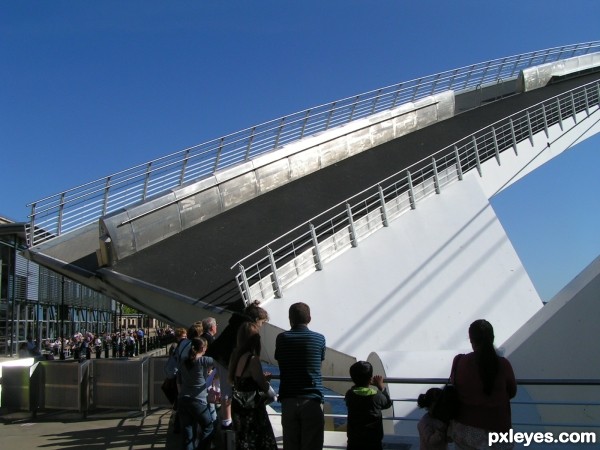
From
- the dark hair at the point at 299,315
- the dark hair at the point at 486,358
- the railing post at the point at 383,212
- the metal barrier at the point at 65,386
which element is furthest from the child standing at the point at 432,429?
the railing post at the point at 383,212

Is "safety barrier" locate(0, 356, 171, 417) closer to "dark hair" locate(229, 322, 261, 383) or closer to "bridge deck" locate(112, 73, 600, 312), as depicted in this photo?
"bridge deck" locate(112, 73, 600, 312)

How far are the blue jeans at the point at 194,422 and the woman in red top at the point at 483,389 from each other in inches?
120

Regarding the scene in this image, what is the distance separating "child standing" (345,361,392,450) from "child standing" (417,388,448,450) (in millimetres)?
388

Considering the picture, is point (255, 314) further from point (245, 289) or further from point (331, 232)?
point (331, 232)

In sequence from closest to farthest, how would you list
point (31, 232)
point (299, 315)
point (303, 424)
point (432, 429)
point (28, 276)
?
point (432, 429) → point (303, 424) → point (299, 315) → point (31, 232) → point (28, 276)

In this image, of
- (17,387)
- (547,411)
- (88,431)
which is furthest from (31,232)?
(547,411)

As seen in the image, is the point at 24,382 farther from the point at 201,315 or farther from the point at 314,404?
the point at 314,404

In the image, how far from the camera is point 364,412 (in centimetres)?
464

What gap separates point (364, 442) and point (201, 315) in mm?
7227

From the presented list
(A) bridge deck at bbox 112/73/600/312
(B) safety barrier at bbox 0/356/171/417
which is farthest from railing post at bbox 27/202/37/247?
(B) safety barrier at bbox 0/356/171/417

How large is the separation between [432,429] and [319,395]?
93cm

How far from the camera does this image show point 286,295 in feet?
37.2

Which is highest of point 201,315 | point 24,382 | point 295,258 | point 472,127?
point 472,127

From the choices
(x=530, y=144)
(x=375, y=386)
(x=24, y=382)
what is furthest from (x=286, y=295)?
(x=530, y=144)
